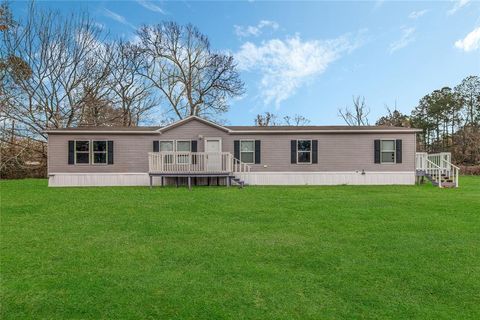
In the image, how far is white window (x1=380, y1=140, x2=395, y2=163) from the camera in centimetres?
1512

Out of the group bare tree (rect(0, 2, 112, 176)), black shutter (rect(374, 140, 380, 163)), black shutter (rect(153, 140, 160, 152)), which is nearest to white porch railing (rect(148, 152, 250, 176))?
black shutter (rect(153, 140, 160, 152))

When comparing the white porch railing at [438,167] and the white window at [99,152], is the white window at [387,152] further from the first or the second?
the white window at [99,152]

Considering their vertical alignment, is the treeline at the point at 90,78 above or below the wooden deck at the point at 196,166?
above

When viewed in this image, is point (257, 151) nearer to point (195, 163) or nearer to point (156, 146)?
point (195, 163)

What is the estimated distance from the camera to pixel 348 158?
15.2 metres

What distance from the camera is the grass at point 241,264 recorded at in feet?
9.40

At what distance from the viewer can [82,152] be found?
1483 centimetres

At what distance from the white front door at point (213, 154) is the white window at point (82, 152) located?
18.7 ft

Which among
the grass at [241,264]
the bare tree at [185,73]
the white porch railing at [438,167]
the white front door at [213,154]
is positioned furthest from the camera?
the bare tree at [185,73]

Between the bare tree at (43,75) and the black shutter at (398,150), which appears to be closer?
the black shutter at (398,150)

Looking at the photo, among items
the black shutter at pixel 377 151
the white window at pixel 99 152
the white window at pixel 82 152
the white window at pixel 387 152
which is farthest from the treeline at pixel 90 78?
the white window at pixel 387 152

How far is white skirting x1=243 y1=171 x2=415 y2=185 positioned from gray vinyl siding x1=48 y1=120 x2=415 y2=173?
0.22 m

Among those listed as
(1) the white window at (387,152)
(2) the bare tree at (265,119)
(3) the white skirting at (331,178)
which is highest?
(2) the bare tree at (265,119)

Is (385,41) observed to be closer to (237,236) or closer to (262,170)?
(262,170)
